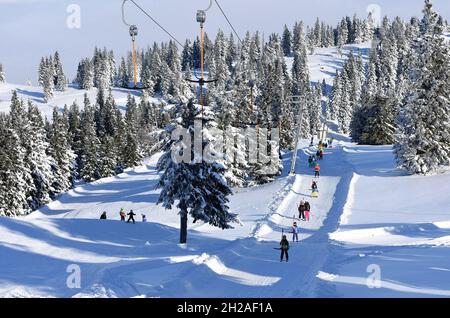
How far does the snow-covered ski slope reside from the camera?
19.0 metres

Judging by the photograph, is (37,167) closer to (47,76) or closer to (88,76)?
(47,76)

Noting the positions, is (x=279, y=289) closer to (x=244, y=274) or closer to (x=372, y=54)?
(x=244, y=274)

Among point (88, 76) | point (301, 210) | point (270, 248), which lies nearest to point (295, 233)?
point (270, 248)

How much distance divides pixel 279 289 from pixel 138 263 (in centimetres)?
694

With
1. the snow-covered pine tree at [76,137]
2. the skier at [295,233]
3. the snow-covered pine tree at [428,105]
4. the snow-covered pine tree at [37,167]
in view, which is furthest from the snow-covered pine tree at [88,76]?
the skier at [295,233]

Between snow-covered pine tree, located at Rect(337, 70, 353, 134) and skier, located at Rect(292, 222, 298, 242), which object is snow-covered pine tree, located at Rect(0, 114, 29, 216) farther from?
snow-covered pine tree, located at Rect(337, 70, 353, 134)

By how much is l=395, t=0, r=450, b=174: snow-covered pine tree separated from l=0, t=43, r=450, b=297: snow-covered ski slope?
2.55 m

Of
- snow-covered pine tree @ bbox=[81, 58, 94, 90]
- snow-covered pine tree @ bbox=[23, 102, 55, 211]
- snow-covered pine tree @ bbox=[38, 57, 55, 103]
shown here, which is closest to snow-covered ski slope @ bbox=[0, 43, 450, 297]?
snow-covered pine tree @ bbox=[23, 102, 55, 211]

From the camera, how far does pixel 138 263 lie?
23094mm

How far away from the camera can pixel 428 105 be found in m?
46.9

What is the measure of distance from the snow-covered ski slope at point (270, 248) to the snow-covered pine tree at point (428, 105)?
2554 millimetres

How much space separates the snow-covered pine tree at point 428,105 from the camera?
46.8 meters

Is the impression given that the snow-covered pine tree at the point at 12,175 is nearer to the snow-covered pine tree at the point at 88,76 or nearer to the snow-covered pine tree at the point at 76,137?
the snow-covered pine tree at the point at 76,137

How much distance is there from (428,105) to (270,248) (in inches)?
1023
